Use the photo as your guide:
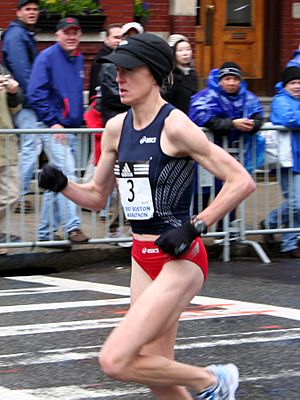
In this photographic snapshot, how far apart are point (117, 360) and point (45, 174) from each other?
3.49 feet

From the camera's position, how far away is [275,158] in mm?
10422

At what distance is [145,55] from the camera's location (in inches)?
193

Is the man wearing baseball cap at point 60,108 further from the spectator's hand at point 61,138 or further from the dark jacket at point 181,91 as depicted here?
the dark jacket at point 181,91

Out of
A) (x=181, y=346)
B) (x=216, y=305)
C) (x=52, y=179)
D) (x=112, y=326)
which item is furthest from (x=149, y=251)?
(x=216, y=305)

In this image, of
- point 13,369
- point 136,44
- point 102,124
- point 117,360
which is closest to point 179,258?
point 117,360

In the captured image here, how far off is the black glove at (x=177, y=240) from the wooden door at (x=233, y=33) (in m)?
11.6

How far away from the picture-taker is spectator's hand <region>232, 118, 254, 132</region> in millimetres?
9969

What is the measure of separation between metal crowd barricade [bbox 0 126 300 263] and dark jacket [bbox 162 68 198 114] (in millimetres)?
432

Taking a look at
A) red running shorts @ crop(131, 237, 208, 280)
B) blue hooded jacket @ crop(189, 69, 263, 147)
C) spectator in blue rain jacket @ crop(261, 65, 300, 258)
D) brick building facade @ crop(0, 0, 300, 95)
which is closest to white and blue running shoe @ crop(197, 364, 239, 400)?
red running shorts @ crop(131, 237, 208, 280)

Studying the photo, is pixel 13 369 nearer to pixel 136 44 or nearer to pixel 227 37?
pixel 136 44

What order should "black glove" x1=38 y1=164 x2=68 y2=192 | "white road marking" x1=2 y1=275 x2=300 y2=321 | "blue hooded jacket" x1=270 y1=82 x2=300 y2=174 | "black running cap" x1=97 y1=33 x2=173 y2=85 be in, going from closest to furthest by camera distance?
"black running cap" x1=97 y1=33 x2=173 y2=85 → "black glove" x1=38 y1=164 x2=68 y2=192 → "white road marking" x1=2 y1=275 x2=300 y2=321 → "blue hooded jacket" x1=270 y1=82 x2=300 y2=174

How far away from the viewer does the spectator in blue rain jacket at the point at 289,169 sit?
1032cm

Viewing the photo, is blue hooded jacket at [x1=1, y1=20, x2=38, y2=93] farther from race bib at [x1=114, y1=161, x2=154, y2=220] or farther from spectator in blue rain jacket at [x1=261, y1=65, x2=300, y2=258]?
race bib at [x1=114, y1=161, x2=154, y2=220]

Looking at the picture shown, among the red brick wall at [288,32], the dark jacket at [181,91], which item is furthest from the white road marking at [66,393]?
the red brick wall at [288,32]
